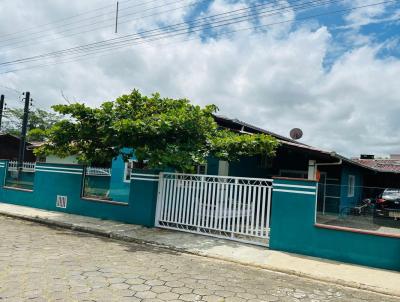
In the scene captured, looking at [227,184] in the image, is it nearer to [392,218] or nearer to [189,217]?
[189,217]

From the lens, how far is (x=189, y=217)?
10031 millimetres

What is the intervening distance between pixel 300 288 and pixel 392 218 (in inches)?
157

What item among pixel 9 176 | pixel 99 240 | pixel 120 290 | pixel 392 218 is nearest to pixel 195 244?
pixel 99 240

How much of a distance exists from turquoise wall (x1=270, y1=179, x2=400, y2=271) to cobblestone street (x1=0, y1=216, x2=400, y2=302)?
1.66 m

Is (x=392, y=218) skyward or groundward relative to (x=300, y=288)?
skyward

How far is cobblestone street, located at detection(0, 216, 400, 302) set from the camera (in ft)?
15.7

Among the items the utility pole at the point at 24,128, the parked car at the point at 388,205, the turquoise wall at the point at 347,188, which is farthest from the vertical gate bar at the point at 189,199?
the utility pole at the point at 24,128

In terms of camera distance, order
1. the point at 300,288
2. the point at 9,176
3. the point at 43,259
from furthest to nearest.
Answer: the point at 9,176
the point at 43,259
the point at 300,288

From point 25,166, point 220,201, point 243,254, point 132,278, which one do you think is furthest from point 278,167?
point 132,278

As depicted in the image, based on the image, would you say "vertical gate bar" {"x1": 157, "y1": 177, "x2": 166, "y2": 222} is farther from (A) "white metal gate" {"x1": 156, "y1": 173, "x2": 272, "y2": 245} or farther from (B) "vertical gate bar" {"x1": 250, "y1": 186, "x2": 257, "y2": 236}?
(B) "vertical gate bar" {"x1": 250, "y1": 186, "x2": 257, "y2": 236}

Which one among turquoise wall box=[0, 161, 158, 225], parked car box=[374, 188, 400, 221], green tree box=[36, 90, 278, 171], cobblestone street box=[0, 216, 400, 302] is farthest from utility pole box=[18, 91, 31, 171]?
parked car box=[374, 188, 400, 221]

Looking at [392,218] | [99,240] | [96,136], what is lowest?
[99,240]

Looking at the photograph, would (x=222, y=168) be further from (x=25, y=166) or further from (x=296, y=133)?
(x=25, y=166)

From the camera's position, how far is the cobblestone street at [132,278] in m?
4.80
